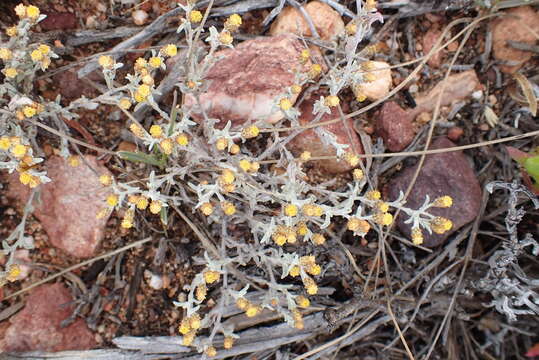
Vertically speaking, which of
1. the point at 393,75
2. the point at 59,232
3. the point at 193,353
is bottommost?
the point at 193,353

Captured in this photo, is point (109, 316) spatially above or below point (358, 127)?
below

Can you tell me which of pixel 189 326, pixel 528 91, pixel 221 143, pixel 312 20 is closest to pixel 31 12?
pixel 221 143

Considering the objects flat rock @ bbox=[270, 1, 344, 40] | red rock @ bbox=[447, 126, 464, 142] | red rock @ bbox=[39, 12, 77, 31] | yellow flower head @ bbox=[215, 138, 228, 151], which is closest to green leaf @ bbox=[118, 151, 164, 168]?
yellow flower head @ bbox=[215, 138, 228, 151]

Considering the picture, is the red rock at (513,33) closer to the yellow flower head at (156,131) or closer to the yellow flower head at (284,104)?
the yellow flower head at (284,104)

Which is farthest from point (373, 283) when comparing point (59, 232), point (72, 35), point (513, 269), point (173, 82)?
point (72, 35)

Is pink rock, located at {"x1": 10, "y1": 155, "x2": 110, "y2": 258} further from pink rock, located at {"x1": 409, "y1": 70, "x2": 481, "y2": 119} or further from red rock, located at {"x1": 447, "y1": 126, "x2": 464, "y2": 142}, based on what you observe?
red rock, located at {"x1": 447, "y1": 126, "x2": 464, "y2": 142}

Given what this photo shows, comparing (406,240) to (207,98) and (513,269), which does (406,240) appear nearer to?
(513,269)
